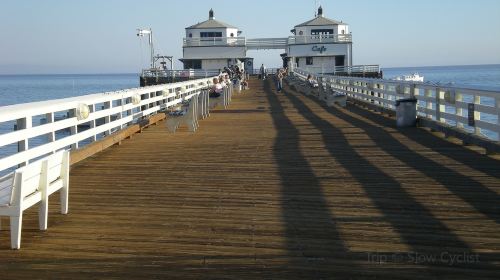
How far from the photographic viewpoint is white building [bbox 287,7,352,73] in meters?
62.6

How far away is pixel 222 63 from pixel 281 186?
189 feet

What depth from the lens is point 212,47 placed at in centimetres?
6378

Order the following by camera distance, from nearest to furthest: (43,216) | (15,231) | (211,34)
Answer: (15,231)
(43,216)
(211,34)

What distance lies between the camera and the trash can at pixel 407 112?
14.9 m

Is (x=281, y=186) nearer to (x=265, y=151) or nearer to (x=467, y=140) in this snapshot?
(x=265, y=151)

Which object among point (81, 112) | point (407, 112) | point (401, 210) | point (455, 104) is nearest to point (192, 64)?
point (407, 112)

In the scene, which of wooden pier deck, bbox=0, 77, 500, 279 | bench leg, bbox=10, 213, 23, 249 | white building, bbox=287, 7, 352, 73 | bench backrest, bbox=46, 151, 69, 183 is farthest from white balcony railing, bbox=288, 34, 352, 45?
bench leg, bbox=10, 213, 23, 249

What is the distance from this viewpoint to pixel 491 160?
381 inches

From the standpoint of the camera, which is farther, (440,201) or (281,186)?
(281,186)

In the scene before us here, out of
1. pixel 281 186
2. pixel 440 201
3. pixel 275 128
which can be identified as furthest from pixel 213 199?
pixel 275 128

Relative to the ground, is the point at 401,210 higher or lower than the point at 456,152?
lower

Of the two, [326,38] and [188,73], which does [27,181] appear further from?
[326,38]

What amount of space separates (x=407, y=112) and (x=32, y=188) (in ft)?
35.5

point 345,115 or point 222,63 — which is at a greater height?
point 222,63
